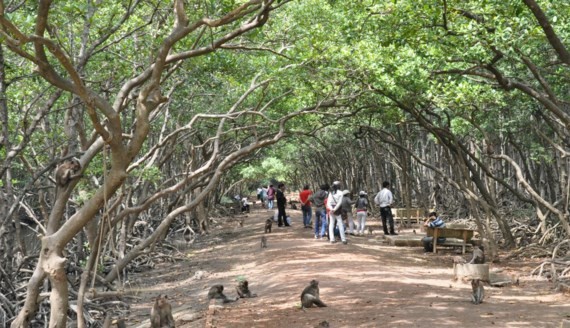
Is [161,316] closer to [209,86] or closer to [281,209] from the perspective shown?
[209,86]

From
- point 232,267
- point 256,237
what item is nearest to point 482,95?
point 232,267

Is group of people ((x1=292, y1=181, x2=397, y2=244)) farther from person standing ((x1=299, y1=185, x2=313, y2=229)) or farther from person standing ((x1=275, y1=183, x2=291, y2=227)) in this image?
person standing ((x1=275, y1=183, x2=291, y2=227))

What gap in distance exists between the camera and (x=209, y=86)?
14.9 metres

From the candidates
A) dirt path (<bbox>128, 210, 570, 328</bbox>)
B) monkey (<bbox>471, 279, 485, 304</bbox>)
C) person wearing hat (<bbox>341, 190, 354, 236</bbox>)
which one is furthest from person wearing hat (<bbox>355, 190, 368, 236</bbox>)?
monkey (<bbox>471, 279, 485, 304</bbox>)

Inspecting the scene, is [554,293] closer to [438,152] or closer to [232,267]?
[232,267]

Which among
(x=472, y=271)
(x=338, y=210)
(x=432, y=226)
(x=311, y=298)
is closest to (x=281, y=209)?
(x=338, y=210)

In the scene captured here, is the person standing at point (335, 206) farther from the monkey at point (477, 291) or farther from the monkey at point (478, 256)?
the monkey at point (477, 291)

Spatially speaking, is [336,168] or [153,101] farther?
[336,168]

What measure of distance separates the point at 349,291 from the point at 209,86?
629 cm

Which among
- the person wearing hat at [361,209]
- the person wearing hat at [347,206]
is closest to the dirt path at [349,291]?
the person wearing hat at [347,206]

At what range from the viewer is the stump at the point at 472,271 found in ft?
37.9

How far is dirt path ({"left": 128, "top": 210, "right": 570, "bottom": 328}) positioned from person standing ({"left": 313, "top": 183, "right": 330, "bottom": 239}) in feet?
2.14

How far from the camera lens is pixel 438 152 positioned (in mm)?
29109

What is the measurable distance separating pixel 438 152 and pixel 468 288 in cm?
1822
